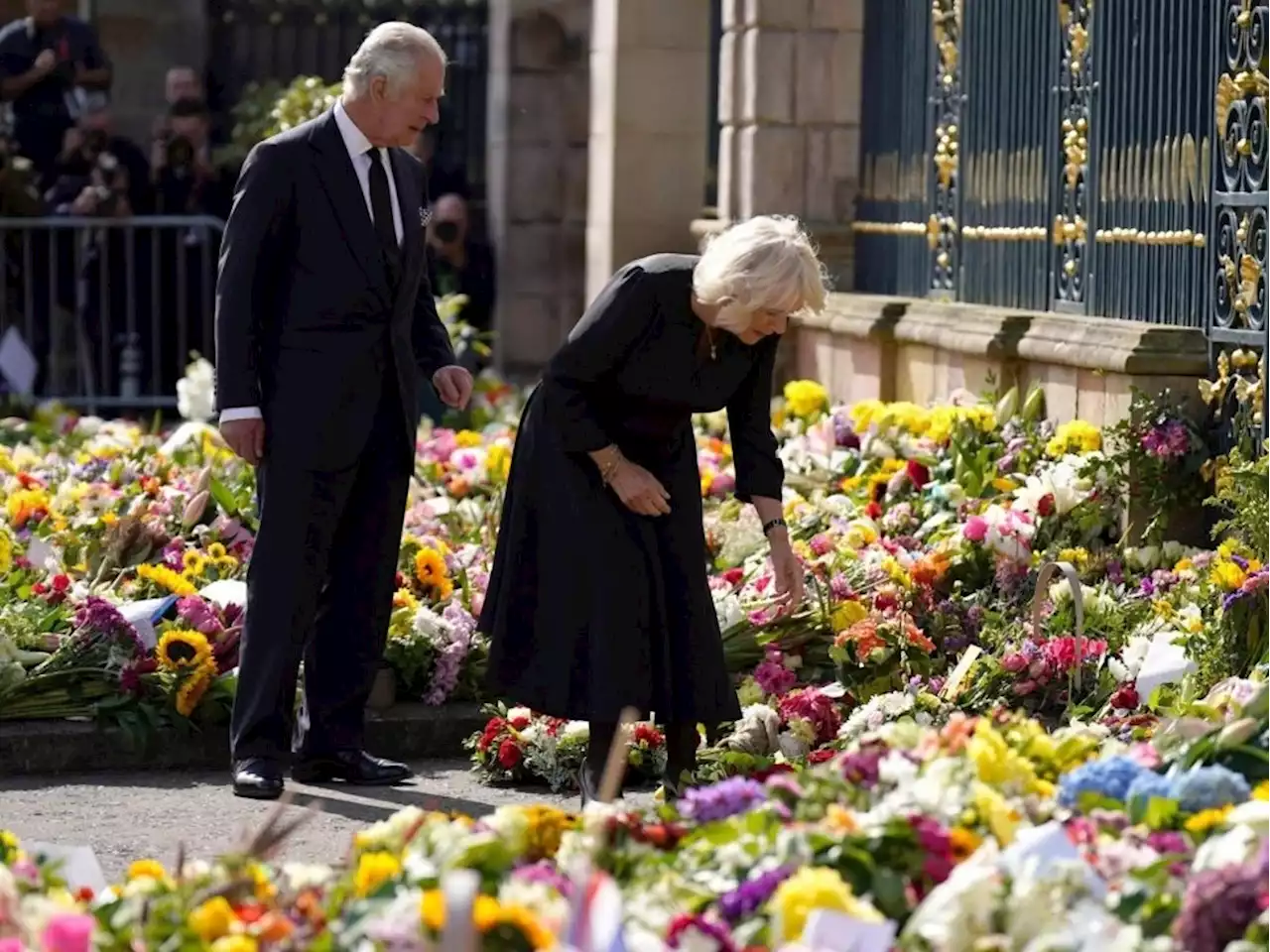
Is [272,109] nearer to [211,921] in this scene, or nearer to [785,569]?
[785,569]

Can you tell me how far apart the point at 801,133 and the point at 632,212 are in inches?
76.8

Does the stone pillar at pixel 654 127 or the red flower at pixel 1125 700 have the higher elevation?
the stone pillar at pixel 654 127

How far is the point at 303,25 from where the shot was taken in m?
19.7

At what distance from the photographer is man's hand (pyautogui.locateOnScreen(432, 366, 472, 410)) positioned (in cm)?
676

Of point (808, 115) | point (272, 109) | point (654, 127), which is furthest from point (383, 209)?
point (272, 109)

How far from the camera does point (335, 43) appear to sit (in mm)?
19719

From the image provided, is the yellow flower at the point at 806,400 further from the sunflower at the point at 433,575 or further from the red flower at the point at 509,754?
the red flower at the point at 509,754

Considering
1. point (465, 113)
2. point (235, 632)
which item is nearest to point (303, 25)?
point (465, 113)

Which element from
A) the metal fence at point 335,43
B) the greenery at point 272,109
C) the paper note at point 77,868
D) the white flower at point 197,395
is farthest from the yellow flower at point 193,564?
the metal fence at point 335,43

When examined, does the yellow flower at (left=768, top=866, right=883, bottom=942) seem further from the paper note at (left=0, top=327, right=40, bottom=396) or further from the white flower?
the paper note at (left=0, top=327, right=40, bottom=396)

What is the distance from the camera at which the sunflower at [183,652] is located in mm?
7227

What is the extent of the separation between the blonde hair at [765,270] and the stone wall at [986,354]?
10.0 feet

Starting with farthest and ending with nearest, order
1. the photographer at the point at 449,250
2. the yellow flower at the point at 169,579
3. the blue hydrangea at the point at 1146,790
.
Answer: the photographer at the point at 449,250, the yellow flower at the point at 169,579, the blue hydrangea at the point at 1146,790

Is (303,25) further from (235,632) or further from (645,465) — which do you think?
(645,465)
